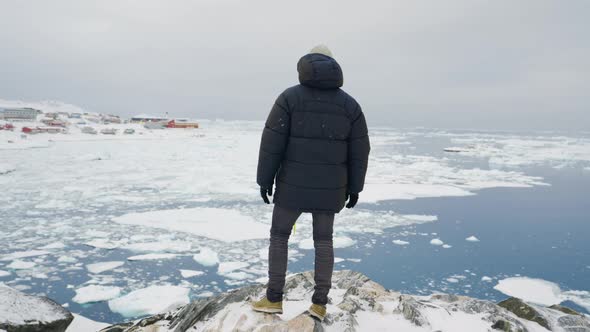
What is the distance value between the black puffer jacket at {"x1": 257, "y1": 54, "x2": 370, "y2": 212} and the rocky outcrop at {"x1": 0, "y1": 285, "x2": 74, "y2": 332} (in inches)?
99.0

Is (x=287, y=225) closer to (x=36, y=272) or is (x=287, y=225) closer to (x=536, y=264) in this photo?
(x=36, y=272)

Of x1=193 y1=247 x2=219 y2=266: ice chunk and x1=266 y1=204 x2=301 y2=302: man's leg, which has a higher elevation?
x1=266 y1=204 x2=301 y2=302: man's leg

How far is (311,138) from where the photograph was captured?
2490 millimetres

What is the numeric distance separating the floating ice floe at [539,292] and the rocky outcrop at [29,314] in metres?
6.11

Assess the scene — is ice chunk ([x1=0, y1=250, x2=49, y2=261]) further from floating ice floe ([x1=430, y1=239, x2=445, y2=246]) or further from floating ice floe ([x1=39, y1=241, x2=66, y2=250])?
floating ice floe ([x1=430, y1=239, x2=445, y2=246])

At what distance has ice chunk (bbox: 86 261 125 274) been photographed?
659 centimetres

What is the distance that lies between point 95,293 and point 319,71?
505 centimetres

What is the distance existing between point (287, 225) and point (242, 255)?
5133 millimetres

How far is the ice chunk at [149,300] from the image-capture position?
5.22m

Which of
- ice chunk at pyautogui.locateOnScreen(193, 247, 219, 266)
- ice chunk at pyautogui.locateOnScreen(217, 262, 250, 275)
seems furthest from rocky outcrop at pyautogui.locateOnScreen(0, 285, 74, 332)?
ice chunk at pyautogui.locateOnScreen(193, 247, 219, 266)

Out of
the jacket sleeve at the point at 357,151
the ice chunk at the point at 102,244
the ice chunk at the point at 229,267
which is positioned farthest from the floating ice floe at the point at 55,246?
the jacket sleeve at the point at 357,151

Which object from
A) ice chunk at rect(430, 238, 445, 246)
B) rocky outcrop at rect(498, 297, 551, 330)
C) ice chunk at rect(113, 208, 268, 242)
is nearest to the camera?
rocky outcrop at rect(498, 297, 551, 330)

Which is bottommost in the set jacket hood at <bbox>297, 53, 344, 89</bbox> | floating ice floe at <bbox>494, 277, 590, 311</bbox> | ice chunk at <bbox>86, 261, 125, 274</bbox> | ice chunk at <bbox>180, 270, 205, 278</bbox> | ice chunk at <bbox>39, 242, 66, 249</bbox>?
floating ice floe at <bbox>494, 277, 590, 311</bbox>

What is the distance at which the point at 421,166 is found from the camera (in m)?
23.0
